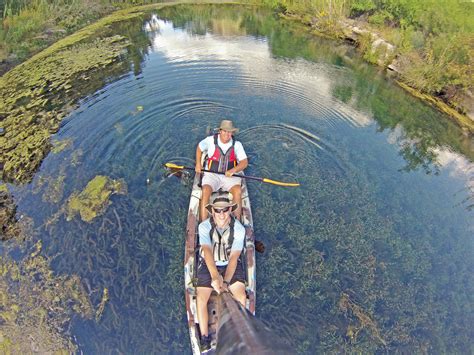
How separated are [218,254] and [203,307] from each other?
106 centimetres

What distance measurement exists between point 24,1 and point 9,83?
438 inches

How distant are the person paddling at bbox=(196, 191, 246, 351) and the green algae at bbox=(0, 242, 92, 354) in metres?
3.03

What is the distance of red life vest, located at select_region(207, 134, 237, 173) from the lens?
358 inches

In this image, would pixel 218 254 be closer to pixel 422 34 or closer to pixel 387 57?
pixel 387 57

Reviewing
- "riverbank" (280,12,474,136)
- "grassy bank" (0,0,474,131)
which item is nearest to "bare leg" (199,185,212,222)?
"riverbank" (280,12,474,136)

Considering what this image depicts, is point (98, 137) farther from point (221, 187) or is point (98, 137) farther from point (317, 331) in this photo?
point (317, 331)

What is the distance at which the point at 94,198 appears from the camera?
1004cm

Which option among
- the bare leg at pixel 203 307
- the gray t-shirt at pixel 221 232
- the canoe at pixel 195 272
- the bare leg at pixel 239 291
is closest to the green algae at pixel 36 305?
the canoe at pixel 195 272

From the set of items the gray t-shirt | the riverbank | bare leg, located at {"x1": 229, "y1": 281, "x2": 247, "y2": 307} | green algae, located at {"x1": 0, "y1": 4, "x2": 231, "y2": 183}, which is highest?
the gray t-shirt

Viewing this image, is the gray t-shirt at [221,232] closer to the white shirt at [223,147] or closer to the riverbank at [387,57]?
the white shirt at [223,147]

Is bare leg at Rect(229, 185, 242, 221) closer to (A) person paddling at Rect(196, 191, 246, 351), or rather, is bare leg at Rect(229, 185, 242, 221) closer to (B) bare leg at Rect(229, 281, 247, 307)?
(A) person paddling at Rect(196, 191, 246, 351)

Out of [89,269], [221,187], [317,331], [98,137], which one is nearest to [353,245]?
[317,331]

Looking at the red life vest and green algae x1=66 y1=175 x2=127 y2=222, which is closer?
the red life vest

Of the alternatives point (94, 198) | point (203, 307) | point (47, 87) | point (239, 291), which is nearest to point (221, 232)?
Result: point (239, 291)
